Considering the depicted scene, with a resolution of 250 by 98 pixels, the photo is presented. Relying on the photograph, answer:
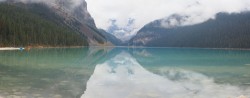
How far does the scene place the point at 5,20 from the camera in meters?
149

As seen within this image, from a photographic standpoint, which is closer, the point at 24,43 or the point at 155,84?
the point at 155,84

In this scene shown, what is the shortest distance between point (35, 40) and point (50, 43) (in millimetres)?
23291

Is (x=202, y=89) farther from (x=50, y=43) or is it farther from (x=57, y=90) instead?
(x=50, y=43)

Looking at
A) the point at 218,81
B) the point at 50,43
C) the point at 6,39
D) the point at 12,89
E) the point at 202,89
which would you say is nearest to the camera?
the point at 12,89

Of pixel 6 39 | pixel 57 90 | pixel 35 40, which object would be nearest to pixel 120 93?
pixel 57 90

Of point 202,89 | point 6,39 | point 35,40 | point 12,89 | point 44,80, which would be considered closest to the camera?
point 12,89

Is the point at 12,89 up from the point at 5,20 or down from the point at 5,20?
down

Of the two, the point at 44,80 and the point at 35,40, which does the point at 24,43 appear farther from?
the point at 44,80

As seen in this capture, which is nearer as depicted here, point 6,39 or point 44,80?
point 44,80

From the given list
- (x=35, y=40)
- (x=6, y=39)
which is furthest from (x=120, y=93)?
(x=35, y=40)

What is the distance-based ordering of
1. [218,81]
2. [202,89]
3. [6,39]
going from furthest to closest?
[6,39]
[218,81]
[202,89]

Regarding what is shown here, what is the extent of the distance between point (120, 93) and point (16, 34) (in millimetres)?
132967

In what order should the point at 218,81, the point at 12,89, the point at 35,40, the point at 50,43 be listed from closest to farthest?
the point at 12,89, the point at 218,81, the point at 35,40, the point at 50,43

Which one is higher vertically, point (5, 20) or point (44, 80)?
point (5, 20)
